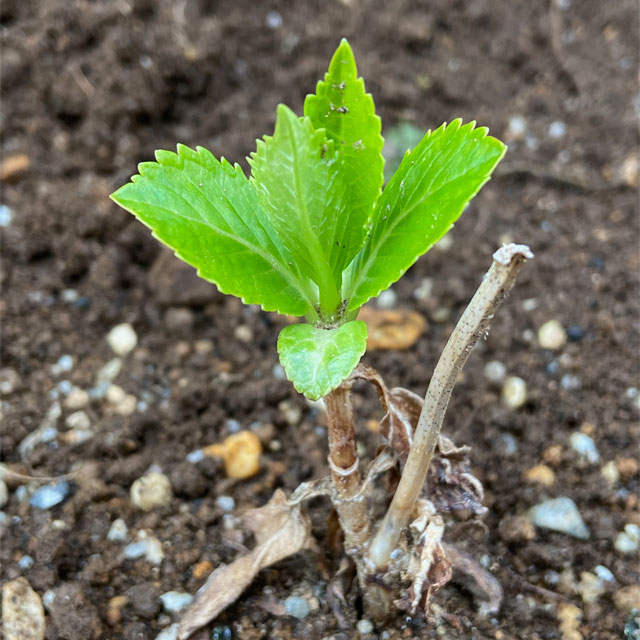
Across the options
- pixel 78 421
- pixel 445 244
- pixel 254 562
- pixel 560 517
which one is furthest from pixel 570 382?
pixel 78 421

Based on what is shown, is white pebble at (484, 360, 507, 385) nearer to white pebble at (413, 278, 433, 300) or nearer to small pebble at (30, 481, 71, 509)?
white pebble at (413, 278, 433, 300)

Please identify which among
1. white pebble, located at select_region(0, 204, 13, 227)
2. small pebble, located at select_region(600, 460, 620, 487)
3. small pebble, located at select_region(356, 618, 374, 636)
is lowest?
small pebble, located at select_region(356, 618, 374, 636)

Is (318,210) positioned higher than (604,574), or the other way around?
(318,210)

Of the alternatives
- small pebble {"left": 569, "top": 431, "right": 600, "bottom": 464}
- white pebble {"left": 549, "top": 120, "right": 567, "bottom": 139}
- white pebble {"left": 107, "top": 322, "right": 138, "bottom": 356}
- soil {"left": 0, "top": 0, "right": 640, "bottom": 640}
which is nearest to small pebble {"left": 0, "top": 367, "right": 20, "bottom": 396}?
soil {"left": 0, "top": 0, "right": 640, "bottom": 640}

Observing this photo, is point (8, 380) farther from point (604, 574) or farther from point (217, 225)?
point (604, 574)

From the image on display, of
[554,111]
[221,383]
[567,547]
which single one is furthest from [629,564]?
[554,111]

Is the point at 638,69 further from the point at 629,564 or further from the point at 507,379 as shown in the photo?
the point at 629,564
